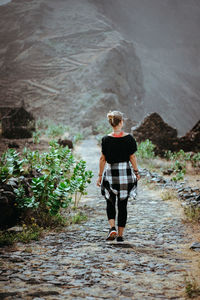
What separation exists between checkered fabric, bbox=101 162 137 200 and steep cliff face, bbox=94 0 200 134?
59.5 meters

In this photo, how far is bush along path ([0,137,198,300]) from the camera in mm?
1855

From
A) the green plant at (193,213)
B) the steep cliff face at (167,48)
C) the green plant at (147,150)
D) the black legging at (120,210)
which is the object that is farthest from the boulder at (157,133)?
the steep cliff face at (167,48)

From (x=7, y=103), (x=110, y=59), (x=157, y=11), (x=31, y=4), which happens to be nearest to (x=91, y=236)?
(x=7, y=103)

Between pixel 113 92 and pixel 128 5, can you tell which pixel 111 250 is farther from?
pixel 128 5

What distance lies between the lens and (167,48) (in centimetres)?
9612

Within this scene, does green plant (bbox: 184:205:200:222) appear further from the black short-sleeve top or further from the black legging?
the black short-sleeve top

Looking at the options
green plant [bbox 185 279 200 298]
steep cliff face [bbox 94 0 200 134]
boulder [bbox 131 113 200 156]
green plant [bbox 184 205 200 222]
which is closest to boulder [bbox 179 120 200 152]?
boulder [bbox 131 113 200 156]

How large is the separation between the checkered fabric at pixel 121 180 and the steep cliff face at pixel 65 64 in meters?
35.3

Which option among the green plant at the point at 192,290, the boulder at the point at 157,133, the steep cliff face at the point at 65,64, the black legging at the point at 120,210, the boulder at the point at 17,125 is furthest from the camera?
the steep cliff face at the point at 65,64

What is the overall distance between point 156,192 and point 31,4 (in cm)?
6672

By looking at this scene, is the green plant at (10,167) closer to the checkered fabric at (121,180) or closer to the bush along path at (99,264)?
the bush along path at (99,264)

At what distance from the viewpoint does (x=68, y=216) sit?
165 inches

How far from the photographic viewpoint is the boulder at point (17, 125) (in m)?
15.1

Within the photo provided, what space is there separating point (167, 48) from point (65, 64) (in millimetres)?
64234
